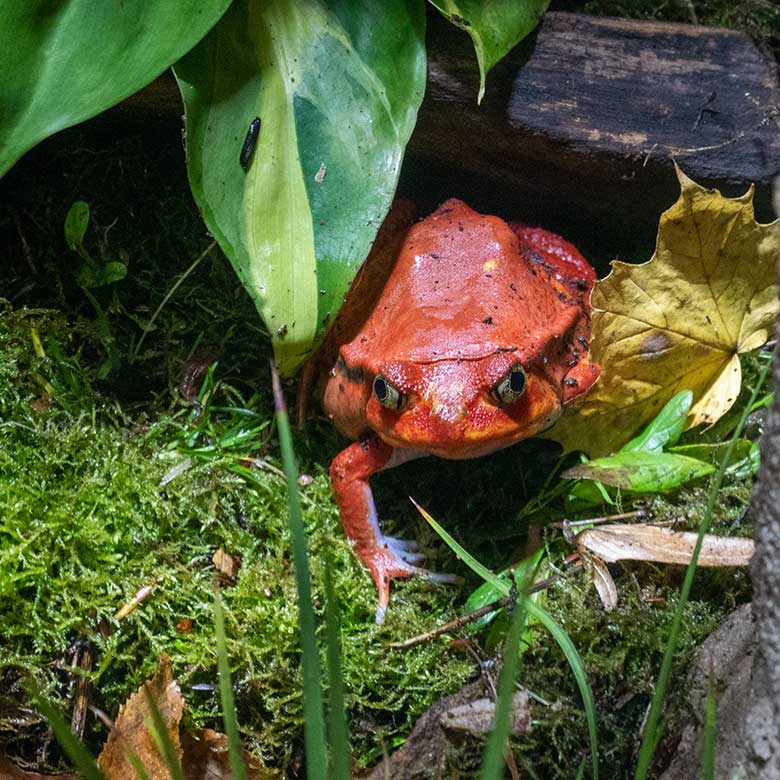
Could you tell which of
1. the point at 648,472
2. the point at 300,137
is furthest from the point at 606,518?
the point at 300,137

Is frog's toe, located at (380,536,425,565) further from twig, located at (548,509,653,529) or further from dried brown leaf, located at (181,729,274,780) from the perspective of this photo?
dried brown leaf, located at (181,729,274,780)

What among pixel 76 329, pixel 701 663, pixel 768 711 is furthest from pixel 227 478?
pixel 768 711

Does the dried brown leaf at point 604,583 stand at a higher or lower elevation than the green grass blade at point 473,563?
lower

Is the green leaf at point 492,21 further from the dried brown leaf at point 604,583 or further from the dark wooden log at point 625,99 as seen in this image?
the dried brown leaf at point 604,583

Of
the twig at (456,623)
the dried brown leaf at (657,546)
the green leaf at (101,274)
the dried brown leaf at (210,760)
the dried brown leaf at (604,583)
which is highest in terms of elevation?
the green leaf at (101,274)

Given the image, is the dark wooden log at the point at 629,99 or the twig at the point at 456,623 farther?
the dark wooden log at the point at 629,99

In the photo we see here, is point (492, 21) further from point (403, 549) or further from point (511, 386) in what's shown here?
point (403, 549)

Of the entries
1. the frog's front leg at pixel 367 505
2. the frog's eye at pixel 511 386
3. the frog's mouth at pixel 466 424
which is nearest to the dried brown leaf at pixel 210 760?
the frog's front leg at pixel 367 505

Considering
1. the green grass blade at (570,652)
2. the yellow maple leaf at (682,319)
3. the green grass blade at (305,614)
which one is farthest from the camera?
the yellow maple leaf at (682,319)
